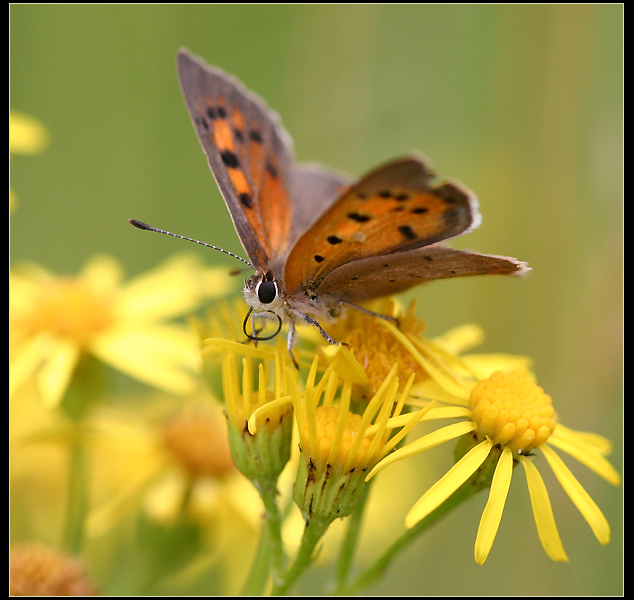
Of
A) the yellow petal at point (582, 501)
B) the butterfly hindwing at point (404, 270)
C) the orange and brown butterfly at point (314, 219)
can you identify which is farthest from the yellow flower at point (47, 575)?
the yellow petal at point (582, 501)

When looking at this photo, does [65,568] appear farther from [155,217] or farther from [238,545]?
[155,217]

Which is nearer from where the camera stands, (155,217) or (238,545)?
(238,545)

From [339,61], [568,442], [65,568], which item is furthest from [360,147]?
[65,568]

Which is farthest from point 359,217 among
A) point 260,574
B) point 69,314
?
point 69,314

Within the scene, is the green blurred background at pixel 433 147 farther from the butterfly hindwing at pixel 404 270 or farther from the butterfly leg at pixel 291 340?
the butterfly leg at pixel 291 340

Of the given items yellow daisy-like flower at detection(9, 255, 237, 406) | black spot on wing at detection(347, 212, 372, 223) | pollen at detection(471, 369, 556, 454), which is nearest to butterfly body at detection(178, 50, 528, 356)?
black spot on wing at detection(347, 212, 372, 223)

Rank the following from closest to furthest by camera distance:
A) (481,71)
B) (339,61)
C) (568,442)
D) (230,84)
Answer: (568,442), (230,84), (481,71), (339,61)

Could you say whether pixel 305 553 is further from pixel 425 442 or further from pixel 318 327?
pixel 318 327
